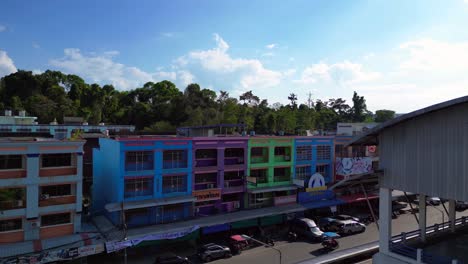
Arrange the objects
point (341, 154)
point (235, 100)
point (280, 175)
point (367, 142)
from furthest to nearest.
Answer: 1. point (235, 100)
2. point (341, 154)
3. point (280, 175)
4. point (367, 142)

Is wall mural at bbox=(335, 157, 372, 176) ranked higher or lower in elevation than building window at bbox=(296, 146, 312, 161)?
lower

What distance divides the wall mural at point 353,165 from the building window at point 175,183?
1881cm

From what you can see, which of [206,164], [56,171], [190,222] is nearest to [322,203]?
[206,164]

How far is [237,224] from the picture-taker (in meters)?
30.8

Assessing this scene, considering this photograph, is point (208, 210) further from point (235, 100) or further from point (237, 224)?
point (235, 100)

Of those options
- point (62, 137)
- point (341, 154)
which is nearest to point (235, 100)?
point (341, 154)

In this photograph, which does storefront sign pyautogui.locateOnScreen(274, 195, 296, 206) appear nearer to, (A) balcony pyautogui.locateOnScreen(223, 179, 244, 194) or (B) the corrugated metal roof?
(A) balcony pyautogui.locateOnScreen(223, 179, 244, 194)

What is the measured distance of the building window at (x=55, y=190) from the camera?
2428 centimetres

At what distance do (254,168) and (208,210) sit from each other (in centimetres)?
646

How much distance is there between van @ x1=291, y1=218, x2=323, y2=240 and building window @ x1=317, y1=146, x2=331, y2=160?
9.21 metres

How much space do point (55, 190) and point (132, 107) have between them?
176 ft

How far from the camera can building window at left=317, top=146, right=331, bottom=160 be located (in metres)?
39.2

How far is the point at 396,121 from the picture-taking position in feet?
44.3

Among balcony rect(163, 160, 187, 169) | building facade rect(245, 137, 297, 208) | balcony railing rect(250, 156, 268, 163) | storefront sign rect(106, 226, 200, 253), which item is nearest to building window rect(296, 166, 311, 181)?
building facade rect(245, 137, 297, 208)
